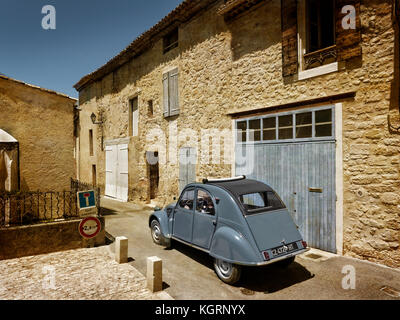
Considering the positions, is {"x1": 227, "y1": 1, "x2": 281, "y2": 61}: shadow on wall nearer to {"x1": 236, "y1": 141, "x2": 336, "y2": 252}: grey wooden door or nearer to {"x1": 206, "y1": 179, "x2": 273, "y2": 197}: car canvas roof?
{"x1": 236, "y1": 141, "x2": 336, "y2": 252}: grey wooden door

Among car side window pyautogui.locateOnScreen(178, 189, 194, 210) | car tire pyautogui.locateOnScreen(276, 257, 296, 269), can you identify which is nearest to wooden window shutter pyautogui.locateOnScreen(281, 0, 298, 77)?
car side window pyautogui.locateOnScreen(178, 189, 194, 210)

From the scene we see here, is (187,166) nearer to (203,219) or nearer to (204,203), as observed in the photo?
(204,203)

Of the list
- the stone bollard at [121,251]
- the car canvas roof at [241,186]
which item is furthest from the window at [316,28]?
the stone bollard at [121,251]

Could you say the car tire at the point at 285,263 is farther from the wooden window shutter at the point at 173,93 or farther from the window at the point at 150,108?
the window at the point at 150,108

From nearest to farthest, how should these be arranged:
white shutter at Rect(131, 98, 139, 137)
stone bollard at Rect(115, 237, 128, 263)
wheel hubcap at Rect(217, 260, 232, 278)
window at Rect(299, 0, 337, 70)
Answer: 1. wheel hubcap at Rect(217, 260, 232, 278)
2. stone bollard at Rect(115, 237, 128, 263)
3. window at Rect(299, 0, 337, 70)
4. white shutter at Rect(131, 98, 139, 137)

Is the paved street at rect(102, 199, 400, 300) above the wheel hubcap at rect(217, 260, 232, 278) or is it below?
below

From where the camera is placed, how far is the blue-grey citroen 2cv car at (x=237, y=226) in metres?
4.39

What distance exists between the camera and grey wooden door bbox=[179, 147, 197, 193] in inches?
408

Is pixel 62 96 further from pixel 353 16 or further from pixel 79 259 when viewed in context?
pixel 353 16

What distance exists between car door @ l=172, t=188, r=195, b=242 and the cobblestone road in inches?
48.1

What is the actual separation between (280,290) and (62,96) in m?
7.98

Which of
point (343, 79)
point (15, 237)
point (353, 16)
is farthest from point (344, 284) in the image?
point (15, 237)

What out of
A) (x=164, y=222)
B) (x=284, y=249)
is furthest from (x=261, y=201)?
(x=164, y=222)

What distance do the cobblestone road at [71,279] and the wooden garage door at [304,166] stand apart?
409 centimetres
